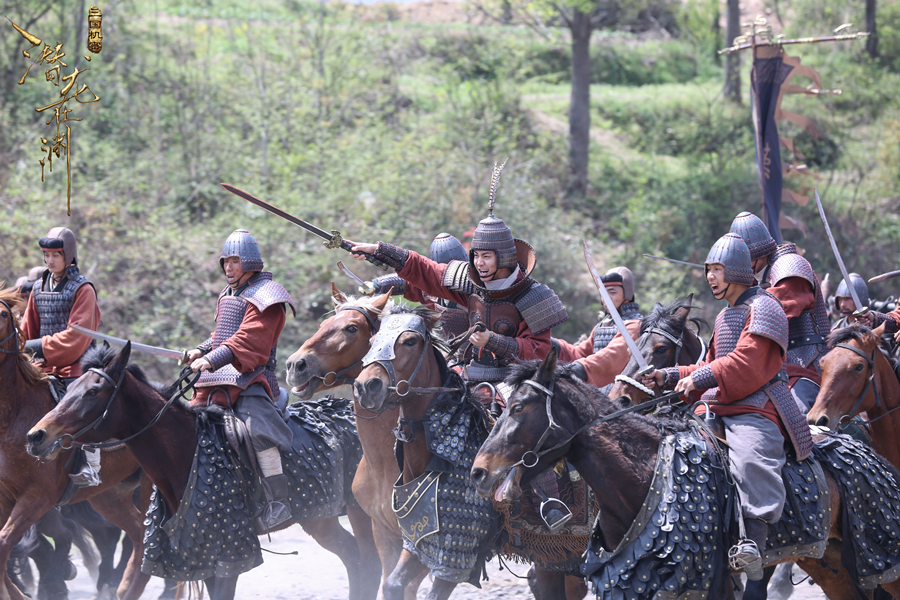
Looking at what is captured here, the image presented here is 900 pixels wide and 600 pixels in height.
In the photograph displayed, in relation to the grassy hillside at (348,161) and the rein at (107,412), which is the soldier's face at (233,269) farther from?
the grassy hillside at (348,161)

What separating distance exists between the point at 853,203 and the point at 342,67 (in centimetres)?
1155

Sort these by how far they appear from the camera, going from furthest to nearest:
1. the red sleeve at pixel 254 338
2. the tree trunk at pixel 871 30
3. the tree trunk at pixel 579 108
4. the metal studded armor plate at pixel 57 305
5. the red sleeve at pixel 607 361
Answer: the tree trunk at pixel 871 30 < the tree trunk at pixel 579 108 < the red sleeve at pixel 607 361 < the metal studded armor plate at pixel 57 305 < the red sleeve at pixel 254 338

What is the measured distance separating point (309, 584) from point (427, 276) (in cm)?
331

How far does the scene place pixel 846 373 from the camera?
6219mm

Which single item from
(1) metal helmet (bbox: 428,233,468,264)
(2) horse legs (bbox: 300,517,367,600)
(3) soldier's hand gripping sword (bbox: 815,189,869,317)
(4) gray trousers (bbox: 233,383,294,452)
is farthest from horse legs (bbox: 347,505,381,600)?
(3) soldier's hand gripping sword (bbox: 815,189,869,317)

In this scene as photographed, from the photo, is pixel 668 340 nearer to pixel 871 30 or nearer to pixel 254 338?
pixel 254 338

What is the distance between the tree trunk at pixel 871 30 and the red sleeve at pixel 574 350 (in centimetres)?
2106

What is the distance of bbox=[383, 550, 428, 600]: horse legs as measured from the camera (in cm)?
501

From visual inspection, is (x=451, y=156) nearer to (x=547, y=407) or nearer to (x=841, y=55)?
(x=547, y=407)

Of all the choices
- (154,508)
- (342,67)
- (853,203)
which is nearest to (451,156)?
(342,67)

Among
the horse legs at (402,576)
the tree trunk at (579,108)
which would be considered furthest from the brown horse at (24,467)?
the tree trunk at (579,108)

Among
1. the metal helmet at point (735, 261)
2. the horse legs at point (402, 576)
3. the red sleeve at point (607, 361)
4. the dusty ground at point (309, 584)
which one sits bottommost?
the dusty ground at point (309, 584)

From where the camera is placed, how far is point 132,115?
16.7 meters

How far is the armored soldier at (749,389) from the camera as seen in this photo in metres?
4.21
